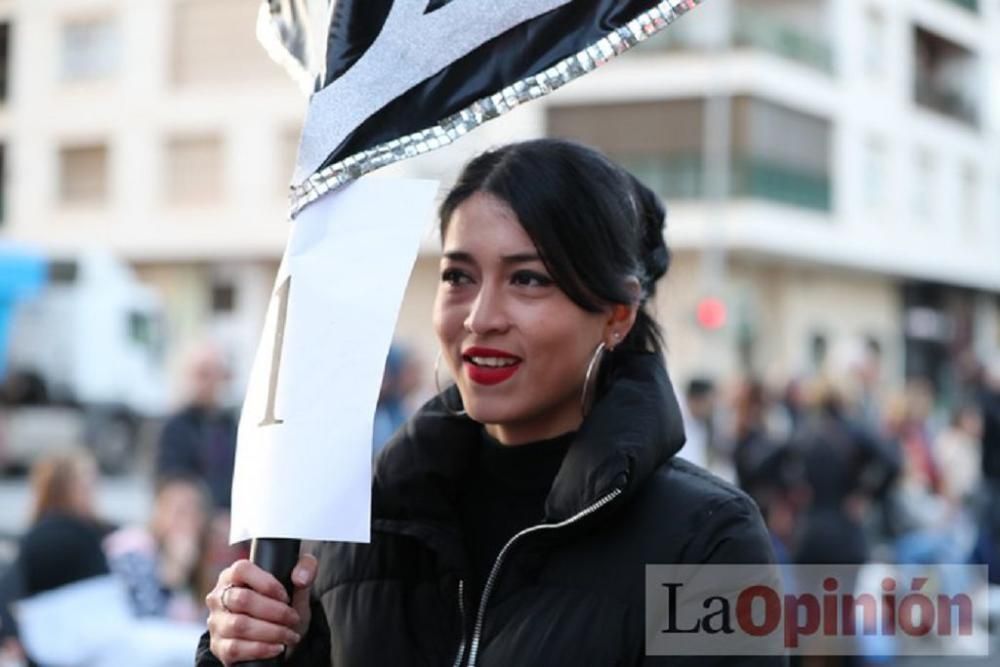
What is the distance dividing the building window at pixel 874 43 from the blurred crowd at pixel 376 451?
2114cm

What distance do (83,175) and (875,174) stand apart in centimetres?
1689

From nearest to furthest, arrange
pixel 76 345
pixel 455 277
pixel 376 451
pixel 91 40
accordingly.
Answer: pixel 455 277 < pixel 376 451 < pixel 76 345 < pixel 91 40

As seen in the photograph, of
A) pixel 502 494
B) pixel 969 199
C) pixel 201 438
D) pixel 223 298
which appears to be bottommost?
pixel 502 494

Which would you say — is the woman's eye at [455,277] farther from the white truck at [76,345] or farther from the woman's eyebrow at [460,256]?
the white truck at [76,345]

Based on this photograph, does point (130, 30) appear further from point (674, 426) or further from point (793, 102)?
point (674, 426)

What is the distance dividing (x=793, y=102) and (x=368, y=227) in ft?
95.4

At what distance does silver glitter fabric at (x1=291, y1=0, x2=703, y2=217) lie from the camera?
88.9 inches

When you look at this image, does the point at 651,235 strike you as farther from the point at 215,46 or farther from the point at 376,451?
the point at 215,46

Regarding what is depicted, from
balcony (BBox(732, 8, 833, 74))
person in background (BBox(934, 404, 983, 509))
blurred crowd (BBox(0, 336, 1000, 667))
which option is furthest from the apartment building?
blurred crowd (BBox(0, 336, 1000, 667))

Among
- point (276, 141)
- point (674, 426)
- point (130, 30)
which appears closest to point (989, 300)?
point (276, 141)

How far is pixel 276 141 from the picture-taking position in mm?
32031

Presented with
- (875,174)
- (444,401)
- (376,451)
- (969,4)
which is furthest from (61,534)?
(875,174)

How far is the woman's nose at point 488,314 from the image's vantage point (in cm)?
225

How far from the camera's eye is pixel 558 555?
7.34 ft
